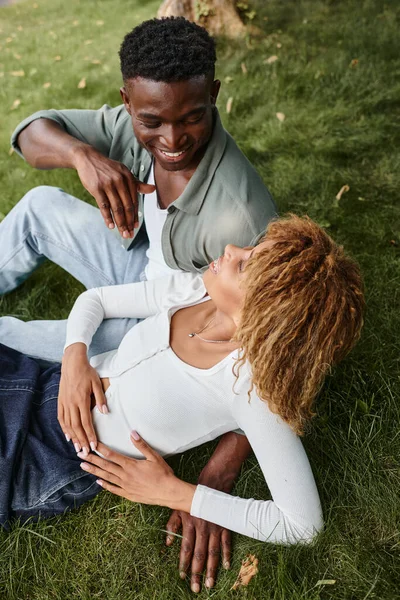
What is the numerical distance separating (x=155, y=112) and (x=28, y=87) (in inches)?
156

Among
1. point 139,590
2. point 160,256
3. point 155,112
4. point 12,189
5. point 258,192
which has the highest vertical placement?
point 155,112

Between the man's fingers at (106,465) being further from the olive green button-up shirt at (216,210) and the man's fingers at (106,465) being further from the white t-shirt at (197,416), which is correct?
the olive green button-up shirt at (216,210)

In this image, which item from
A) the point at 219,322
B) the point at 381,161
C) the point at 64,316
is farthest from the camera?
the point at 381,161

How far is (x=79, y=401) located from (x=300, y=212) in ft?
7.31

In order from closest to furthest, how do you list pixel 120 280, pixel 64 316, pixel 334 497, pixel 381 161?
pixel 334 497
pixel 120 280
pixel 64 316
pixel 381 161

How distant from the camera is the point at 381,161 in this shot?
13.4ft

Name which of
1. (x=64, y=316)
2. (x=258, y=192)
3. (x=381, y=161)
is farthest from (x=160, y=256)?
(x=381, y=161)

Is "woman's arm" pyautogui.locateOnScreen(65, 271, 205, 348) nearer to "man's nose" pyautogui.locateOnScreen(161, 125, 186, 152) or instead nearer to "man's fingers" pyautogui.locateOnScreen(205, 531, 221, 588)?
"man's nose" pyautogui.locateOnScreen(161, 125, 186, 152)

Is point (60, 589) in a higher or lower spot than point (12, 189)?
lower

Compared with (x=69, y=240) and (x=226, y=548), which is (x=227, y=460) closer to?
(x=226, y=548)

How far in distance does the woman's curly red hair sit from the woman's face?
7 centimetres

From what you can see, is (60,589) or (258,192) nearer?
(60,589)

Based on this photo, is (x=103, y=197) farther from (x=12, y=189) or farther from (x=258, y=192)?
(x=12, y=189)

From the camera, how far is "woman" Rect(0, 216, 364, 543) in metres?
1.73
